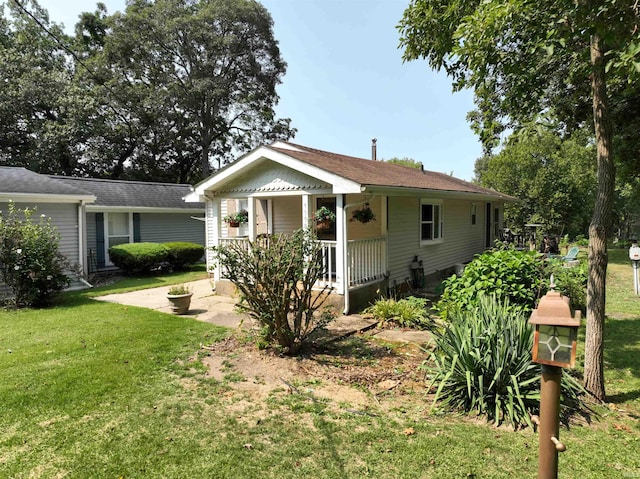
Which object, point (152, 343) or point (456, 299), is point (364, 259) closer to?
point (456, 299)

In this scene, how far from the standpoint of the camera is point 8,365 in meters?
5.02

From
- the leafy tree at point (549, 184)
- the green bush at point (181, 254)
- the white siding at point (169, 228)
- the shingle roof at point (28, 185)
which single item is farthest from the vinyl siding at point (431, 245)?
the white siding at point (169, 228)

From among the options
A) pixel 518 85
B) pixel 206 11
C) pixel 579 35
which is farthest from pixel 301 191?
pixel 206 11

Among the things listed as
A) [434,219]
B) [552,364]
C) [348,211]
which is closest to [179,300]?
[348,211]

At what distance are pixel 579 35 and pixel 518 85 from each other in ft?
2.92

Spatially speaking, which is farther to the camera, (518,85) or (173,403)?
(518,85)

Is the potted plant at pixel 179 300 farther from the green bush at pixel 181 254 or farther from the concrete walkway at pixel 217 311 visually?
the green bush at pixel 181 254

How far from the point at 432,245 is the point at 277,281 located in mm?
7559

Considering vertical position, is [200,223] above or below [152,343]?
above

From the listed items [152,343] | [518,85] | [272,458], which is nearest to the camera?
[272,458]

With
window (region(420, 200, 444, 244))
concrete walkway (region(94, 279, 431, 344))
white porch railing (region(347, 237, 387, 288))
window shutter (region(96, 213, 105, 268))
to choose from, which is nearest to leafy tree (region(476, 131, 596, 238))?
window (region(420, 200, 444, 244))

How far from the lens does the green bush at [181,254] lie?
14.6 m

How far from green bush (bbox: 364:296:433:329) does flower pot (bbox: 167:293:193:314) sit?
388cm

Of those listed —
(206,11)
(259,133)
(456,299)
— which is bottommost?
(456,299)
